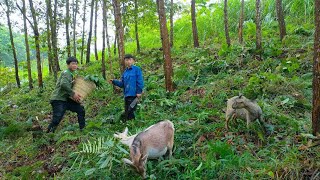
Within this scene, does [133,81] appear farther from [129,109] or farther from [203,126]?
[203,126]

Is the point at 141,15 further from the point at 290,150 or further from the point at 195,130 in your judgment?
the point at 290,150

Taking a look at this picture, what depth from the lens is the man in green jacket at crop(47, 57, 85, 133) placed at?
21.9 feet

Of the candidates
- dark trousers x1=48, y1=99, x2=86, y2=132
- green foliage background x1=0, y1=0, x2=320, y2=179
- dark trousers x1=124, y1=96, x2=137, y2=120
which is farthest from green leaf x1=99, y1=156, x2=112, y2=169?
dark trousers x1=48, y1=99, x2=86, y2=132

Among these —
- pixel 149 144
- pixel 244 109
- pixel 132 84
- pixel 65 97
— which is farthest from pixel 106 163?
pixel 65 97

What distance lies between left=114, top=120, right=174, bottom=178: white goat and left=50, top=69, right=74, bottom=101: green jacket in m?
2.38

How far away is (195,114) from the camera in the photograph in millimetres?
6391

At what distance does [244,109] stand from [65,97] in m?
3.75

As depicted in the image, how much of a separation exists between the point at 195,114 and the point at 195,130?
885 millimetres

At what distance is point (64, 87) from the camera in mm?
6656

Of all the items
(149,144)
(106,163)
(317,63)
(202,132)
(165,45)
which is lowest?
(106,163)

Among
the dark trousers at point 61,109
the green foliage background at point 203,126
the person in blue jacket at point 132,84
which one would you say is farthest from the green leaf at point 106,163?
the dark trousers at point 61,109

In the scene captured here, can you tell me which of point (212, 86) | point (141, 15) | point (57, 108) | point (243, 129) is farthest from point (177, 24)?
point (243, 129)

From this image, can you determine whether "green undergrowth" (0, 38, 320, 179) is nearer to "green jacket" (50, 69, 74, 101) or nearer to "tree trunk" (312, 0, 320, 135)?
"tree trunk" (312, 0, 320, 135)

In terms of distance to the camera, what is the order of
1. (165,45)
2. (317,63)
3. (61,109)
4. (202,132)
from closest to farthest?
1. (317,63)
2. (202,132)
3. (61,109)
4. (165,45)
